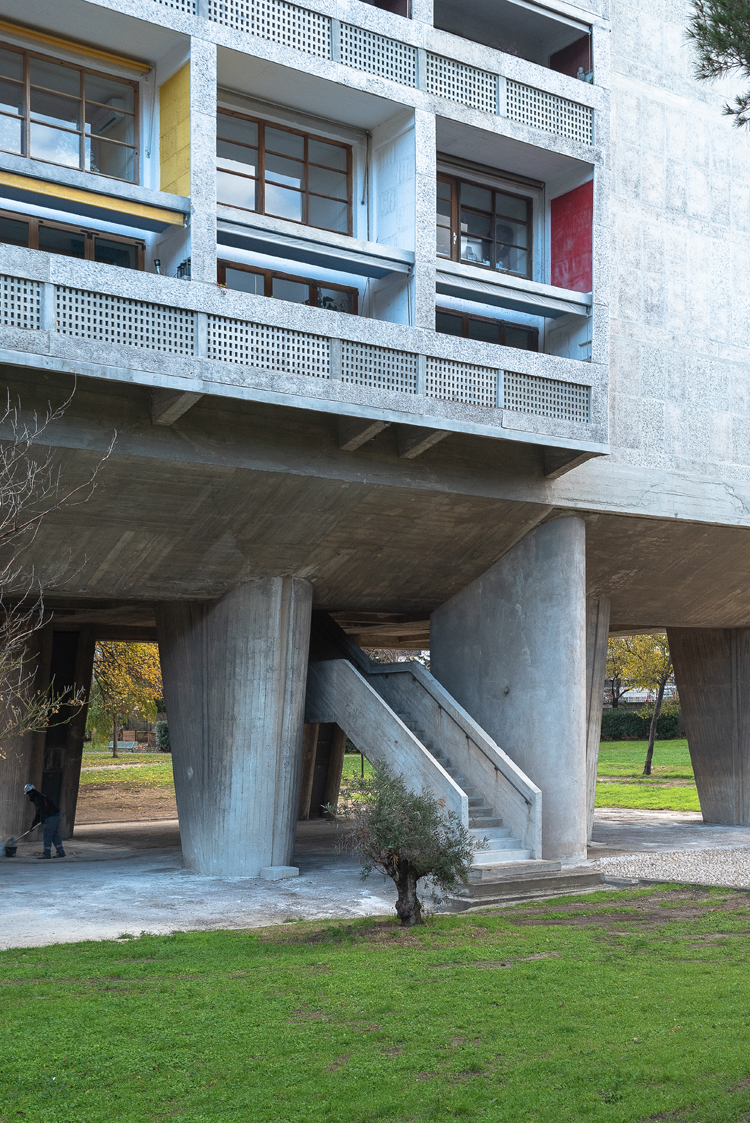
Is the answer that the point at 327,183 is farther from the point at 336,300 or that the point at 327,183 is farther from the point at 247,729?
the point at 247,729

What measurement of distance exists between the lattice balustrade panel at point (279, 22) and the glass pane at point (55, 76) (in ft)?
→ 7.01

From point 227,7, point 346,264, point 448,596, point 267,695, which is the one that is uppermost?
point 227,7

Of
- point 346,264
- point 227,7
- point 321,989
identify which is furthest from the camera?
point 346,264

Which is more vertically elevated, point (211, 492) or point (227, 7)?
point (227, 7)

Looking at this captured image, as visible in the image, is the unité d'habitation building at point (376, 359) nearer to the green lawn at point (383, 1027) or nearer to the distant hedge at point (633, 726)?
the green lawn at point (383, 1027)

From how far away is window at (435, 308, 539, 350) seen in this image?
20266 mm

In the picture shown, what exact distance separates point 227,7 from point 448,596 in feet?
37.7

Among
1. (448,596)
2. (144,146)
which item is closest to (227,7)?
(144,146)

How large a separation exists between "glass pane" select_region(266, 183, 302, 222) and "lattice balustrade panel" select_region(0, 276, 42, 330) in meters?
5.12

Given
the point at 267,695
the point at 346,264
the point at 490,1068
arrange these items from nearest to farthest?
the point at 490,1068 < the point at 346,264 < the point at 267,695

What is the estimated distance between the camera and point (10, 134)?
15680 mm

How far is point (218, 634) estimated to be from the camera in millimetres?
19703

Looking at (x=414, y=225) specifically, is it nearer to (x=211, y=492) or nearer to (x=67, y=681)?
(x=211, y=492)

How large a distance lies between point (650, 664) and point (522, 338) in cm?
2498
